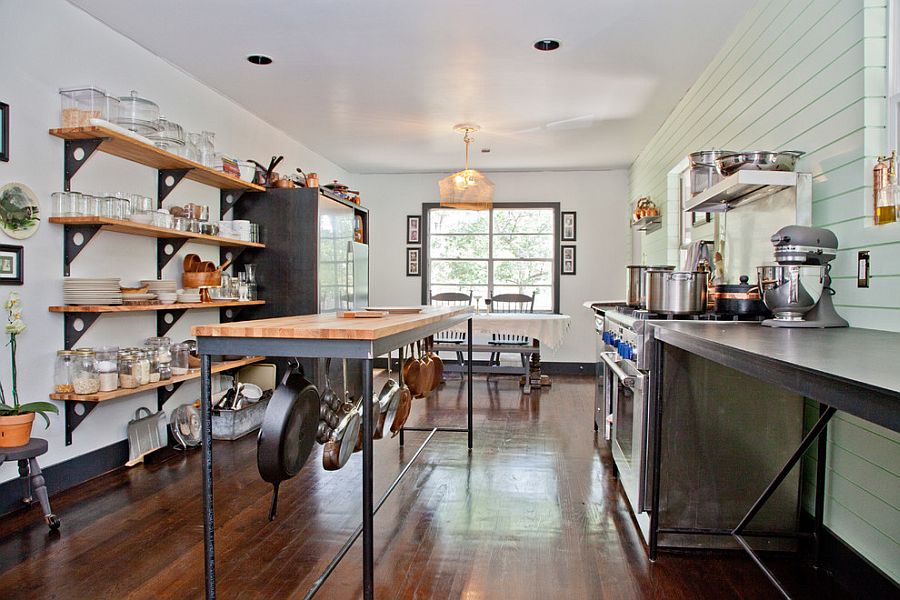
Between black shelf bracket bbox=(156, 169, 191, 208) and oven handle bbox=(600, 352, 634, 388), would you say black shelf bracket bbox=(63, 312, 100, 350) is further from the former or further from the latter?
oven handle bbox=(600, 352, 634, 388)

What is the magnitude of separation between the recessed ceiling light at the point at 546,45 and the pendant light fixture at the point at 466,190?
6.59 feet

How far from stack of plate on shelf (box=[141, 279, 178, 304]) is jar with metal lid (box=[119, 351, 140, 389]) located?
1.44 feet

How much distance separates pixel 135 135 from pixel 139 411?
175 cm

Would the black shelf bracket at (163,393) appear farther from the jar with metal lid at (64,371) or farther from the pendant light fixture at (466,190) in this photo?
the pendant light fixture at (466,190)

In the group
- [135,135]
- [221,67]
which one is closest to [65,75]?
[135,135]

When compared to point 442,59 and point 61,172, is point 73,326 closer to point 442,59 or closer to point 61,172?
point 61,172

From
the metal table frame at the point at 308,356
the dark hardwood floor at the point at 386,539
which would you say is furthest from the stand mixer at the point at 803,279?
the metal table frame at the point at 308,356

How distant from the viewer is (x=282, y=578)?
2.14 metres

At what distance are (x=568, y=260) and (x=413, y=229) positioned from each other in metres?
2.21

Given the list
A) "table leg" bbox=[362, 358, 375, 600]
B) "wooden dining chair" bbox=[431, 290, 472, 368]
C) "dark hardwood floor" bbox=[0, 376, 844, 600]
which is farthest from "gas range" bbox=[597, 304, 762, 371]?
"wooden dining chair" bbox=[431, 290, 472, 368]

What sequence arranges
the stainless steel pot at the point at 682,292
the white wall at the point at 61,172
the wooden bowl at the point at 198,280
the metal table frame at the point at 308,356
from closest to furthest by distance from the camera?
the metal table frame at the point at 308,356 < the stainless steel pot at the point at 682,292 < the white wall at the point at 61,172 < the wooden bowl at the point at 198,280

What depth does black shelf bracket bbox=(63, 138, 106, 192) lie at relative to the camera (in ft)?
10.2

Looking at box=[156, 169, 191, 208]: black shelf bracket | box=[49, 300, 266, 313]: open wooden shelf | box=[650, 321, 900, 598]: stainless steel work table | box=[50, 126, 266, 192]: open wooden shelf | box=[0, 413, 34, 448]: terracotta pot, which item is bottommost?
box=[0, 413, 34, 448]: terracotta pot

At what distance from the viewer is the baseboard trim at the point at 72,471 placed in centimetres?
276
